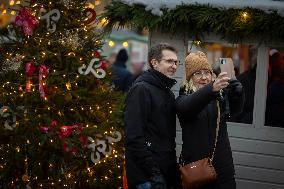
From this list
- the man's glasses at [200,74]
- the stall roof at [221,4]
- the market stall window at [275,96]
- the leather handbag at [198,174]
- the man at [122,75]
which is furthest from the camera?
the man at [122,75]

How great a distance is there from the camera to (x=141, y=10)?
22.7 feet

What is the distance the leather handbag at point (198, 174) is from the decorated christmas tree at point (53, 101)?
7.06ft

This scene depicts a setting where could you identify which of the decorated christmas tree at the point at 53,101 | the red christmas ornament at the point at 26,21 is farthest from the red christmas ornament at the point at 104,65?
the red christmas ornament at the point at 26,21

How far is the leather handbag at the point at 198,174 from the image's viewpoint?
4.43 metres

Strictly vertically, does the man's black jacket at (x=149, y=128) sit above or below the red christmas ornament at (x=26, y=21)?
below

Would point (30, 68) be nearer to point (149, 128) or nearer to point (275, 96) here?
point (149, 128)

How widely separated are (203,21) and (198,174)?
8.92 ft

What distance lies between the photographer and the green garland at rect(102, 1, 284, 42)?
6531 millimetres

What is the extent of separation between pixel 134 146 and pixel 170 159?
423mm

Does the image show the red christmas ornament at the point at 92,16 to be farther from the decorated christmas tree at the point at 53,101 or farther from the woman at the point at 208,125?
the woman at the point at 208,125

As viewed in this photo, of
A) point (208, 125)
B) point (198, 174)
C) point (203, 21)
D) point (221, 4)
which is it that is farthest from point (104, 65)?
point (198, 174)

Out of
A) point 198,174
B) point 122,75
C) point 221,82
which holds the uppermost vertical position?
point 221,82

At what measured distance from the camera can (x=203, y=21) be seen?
6.67 meters

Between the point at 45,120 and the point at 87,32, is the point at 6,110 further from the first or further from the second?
the point at 87,32
